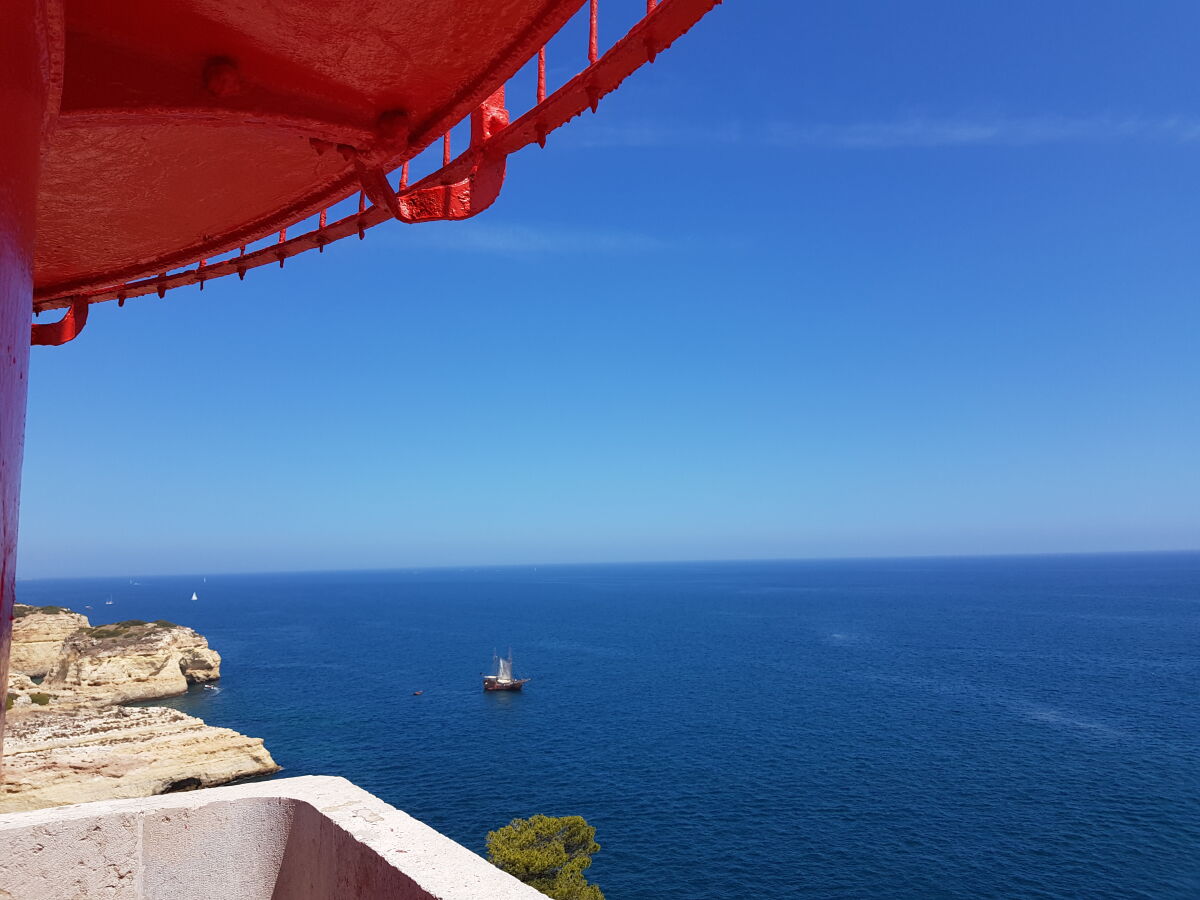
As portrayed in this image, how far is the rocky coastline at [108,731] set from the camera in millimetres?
32875

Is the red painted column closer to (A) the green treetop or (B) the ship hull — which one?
(A) the green treetop

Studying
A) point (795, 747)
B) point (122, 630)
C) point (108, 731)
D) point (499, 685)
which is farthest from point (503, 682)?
point (108, 731)

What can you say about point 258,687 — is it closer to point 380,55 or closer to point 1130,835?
point 1130,835

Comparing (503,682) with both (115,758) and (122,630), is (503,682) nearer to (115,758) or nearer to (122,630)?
(122,630)

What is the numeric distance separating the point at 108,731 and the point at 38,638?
35.8m

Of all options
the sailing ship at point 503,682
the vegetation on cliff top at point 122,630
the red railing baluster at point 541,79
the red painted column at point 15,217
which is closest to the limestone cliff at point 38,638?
the vegetation on cliff top at point 122,630

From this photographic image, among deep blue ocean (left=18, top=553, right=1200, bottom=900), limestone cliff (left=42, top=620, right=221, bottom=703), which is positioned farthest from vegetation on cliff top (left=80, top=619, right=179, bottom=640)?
deep blue ocean (left=18, top=553, right=1200, bottom=900)

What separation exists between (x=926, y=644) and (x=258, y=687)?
237 ft

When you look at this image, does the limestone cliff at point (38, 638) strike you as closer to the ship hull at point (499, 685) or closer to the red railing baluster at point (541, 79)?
the ship hull at point (499, 685)

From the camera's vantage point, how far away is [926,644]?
288ft

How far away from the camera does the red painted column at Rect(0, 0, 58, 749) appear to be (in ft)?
9.68

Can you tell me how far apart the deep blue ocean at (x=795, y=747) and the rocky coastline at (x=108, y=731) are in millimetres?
4099

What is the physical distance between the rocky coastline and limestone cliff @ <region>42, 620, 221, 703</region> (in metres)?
0.08

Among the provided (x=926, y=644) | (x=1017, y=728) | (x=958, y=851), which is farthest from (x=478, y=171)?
(x=926, y=644)
